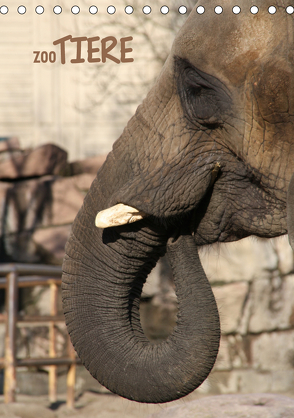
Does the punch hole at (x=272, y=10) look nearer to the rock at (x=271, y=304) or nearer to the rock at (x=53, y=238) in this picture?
the rock at (x=271, y=304)

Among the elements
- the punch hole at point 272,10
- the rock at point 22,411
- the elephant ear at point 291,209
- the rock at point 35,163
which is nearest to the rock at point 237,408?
the rock at point 22,411

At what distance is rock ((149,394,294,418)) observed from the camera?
8.20 ft

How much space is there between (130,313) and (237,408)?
1154 millimetres

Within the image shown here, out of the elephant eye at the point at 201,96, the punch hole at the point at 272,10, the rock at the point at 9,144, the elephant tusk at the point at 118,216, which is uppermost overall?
the rock at the point at 9,144

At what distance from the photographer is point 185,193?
164cm

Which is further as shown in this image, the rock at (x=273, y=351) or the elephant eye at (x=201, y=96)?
the rock at (x=273, y=351)

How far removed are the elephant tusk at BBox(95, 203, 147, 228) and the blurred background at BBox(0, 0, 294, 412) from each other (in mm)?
3724

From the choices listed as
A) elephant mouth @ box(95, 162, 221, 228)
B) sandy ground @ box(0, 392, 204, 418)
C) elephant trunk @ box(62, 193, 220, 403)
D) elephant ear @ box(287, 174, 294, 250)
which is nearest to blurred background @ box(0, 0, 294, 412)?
sandy ground @ box(0, 392, 204, 418)

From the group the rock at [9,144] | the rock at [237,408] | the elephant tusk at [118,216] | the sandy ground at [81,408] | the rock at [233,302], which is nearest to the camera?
the elephant tusk at [118,216]

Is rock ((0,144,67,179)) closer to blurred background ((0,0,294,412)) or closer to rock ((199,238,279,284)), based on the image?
blurred background ((0,0,294,412))

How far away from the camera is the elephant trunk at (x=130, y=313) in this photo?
159cm

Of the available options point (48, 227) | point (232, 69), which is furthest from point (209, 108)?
point (48, 227)

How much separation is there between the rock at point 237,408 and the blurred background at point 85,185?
8.02 ft

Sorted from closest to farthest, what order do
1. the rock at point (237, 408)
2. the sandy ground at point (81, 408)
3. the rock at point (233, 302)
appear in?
the rock at point (237, 408) → the sandy ground at point (81, 408) → the rock at point (233, 302)
